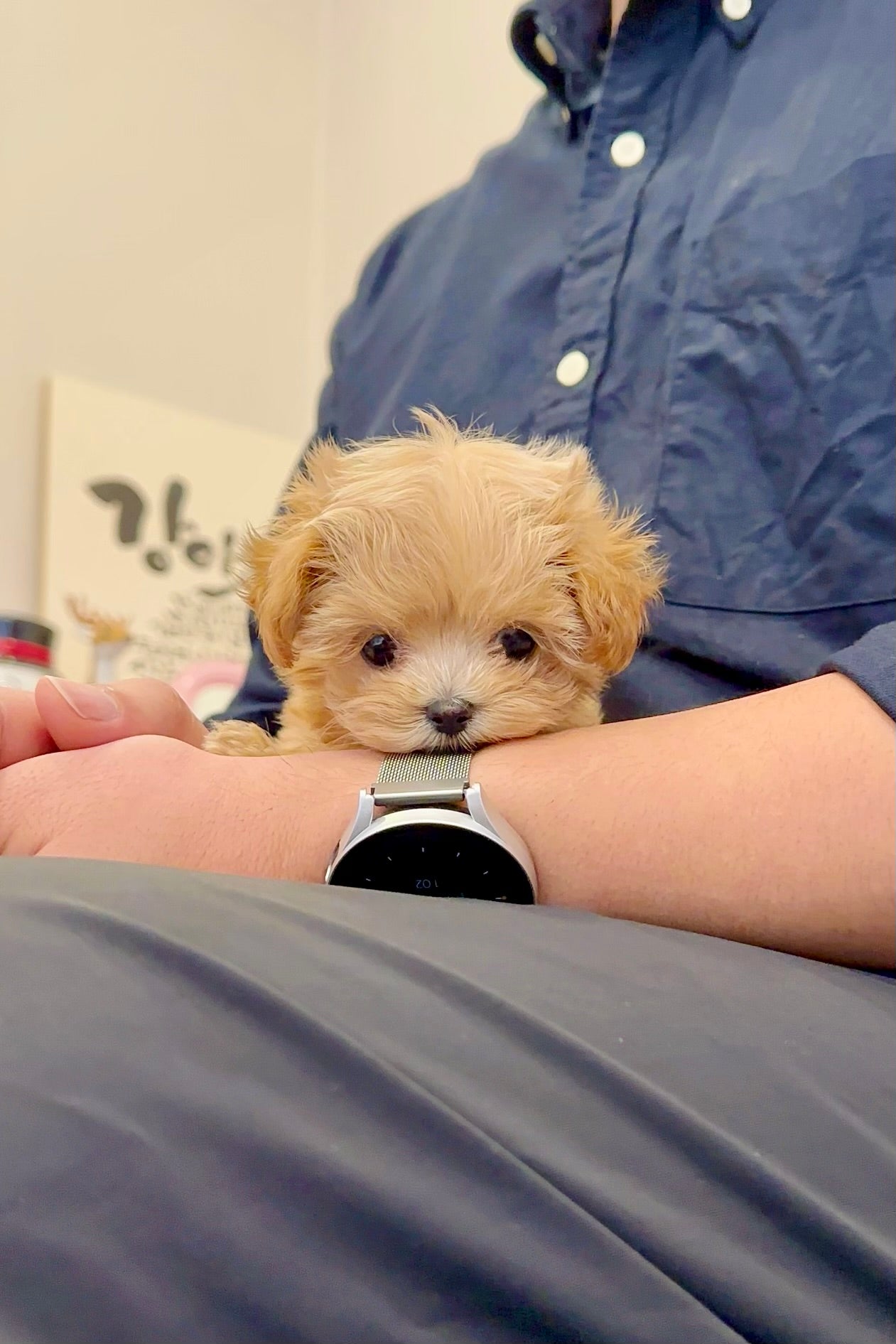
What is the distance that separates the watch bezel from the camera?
31.4 inches

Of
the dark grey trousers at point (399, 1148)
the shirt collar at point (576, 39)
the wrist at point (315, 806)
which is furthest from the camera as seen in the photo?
the shirt collar at point (576, 39)

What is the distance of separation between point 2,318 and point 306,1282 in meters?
2.50

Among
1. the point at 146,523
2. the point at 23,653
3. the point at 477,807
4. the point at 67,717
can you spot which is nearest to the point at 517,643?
the point at 477,807

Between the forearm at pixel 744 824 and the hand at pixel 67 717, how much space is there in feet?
1.35

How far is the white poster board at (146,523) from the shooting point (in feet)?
8.08

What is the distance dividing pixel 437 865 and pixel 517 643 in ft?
1.37

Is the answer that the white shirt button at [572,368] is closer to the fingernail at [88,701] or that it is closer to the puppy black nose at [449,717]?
the puppy black nose at [449,717]

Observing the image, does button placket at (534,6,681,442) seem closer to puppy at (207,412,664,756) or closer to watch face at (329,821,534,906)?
puppy at (207,412,664,756)

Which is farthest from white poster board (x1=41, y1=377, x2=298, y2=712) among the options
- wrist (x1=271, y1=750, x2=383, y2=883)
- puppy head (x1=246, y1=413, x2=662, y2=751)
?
wrist (x1=271, y1=750, x2=383, y2=883)

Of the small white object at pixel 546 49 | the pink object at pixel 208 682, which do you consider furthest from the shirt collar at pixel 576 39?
the pink object at pixel 208 682

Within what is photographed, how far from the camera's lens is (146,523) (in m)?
2.61

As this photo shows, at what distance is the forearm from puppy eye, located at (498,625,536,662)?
30 cm

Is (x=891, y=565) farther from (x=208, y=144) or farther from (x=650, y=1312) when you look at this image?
(x=208, y=144)

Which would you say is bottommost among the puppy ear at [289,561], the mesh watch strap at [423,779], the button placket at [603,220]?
the mesh watch strap at [423,779]
